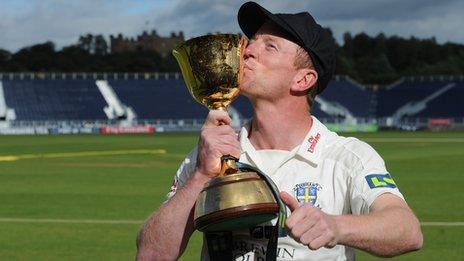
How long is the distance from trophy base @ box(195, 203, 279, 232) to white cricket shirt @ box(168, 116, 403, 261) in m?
0.47

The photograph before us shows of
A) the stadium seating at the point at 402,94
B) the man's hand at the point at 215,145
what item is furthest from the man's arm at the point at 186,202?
the stadium seating at the point at 402,94

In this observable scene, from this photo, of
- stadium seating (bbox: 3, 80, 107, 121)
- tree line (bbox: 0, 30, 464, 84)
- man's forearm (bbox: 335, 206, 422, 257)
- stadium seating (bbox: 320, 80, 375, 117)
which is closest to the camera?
man's forearm (bbox: 335, 206, 422, 257)

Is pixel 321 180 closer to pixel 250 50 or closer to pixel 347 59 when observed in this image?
pixel 250 50

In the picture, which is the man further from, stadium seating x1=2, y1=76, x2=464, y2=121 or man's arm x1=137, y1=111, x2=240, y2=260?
stadium seating x1=2, y1=76, x2=464, y2=121

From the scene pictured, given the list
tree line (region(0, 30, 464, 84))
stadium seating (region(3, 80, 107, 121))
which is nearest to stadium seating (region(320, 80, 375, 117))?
stadium seating (region(3, 80, 107, 121))

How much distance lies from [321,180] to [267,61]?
0.54m

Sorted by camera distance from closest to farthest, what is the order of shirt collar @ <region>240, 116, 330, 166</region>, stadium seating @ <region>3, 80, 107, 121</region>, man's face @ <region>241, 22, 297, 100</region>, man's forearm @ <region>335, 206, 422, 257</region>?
man's forearm @ <region>335, 206, 422, 257</region> → man's face @ <region>241, 22, 297, 100</region> → shirt collar @ <region>240, 116, 330, 166</region> → stadium seating @ <region>3, 80, 107, 121</region>

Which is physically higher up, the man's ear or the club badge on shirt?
the man's ear

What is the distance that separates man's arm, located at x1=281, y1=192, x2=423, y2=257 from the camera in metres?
2.77

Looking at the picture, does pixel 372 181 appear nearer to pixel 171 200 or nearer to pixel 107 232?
pixel 171 200

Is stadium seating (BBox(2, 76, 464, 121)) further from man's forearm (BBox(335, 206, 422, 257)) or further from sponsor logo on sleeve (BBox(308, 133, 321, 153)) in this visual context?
man's forearm (BBox(335, 206, 422, 257))

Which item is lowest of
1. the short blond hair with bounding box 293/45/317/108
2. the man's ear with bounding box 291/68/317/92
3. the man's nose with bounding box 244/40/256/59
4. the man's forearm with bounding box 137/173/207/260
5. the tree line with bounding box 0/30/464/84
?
the tree line with bounding box 0/30/464/84

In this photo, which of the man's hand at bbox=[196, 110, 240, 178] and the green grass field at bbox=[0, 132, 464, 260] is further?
the green grass field at bbox=[0, 132, 464, 260]

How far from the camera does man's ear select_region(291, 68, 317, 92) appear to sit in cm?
367
